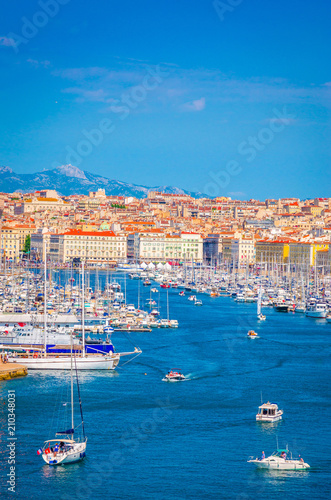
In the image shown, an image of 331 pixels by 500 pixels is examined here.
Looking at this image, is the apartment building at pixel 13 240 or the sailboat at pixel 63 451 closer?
the sailboat at pixel 63 451

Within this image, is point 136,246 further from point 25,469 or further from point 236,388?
point 25,469

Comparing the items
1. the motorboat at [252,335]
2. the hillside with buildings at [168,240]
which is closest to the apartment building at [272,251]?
the hillside with buildings at [168,240]

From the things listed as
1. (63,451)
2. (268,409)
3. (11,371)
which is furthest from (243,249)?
(63,451)

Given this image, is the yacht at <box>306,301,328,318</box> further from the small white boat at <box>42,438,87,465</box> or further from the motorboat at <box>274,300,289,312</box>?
the small white boat at <box>42,438,87,465</box>

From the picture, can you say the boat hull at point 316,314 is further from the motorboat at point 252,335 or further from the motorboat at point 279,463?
the motorboat at point 279,463

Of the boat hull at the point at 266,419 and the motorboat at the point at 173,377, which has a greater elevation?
the motorboat at the point at 173,377

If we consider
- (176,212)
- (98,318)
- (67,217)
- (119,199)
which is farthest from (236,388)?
(119,199)

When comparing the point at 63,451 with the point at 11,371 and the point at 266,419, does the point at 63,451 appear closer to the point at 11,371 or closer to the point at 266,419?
the point at 266,419
